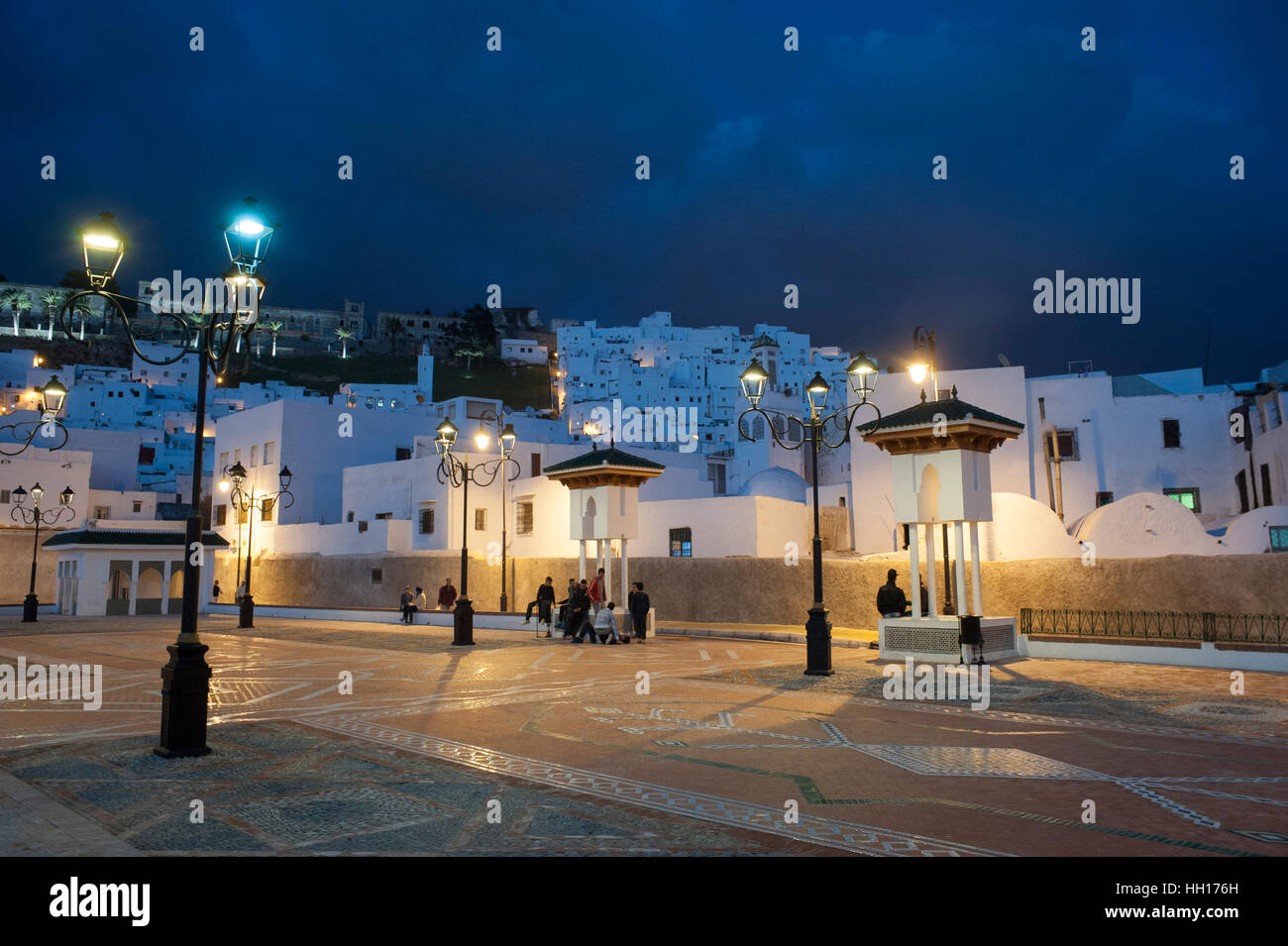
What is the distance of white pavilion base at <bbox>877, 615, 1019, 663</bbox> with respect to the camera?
1548 centimetres

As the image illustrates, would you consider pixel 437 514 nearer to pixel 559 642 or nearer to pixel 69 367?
pixel 559 642

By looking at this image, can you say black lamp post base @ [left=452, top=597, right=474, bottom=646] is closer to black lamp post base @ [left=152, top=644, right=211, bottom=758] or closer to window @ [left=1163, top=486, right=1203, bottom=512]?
black lamp post base @ [left=152, top=644, right=211, bottom=758]

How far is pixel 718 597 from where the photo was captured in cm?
2597

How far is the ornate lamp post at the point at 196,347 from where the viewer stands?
762 centimetres

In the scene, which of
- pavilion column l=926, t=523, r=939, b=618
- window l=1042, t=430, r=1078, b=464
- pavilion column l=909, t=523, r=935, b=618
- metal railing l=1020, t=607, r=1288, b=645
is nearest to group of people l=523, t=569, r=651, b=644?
pavilion column l=909, t=523, r=935, b=618

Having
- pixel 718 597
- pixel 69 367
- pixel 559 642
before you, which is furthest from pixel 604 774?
pixel 69 367

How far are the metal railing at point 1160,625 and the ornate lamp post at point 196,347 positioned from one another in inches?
611

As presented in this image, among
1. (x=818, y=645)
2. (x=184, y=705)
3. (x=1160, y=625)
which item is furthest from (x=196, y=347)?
(x=1160, y=625)

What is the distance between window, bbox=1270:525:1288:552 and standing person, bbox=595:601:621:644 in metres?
18.5

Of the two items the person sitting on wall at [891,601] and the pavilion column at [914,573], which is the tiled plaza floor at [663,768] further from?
the person sitting on wall at [891,601]

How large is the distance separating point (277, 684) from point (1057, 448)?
28.5 m

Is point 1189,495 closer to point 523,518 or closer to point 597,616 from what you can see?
point 597,616

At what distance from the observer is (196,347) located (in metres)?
8.63

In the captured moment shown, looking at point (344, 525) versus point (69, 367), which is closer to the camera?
point (344, 525)
